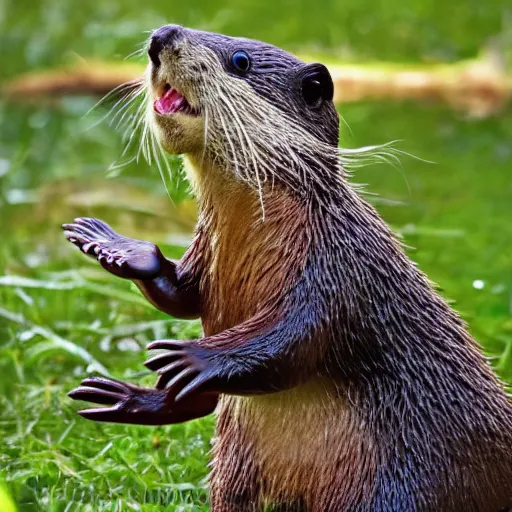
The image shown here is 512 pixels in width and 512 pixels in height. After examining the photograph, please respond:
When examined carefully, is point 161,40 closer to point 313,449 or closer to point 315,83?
point 315,83

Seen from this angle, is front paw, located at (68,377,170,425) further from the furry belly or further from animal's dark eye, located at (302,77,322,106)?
animal's dark eye, located at (302,77,322,106)

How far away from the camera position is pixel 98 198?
6629 millimetres

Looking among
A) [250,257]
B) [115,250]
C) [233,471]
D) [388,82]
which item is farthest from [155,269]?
[388,82]

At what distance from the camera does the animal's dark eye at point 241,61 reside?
2762 mm

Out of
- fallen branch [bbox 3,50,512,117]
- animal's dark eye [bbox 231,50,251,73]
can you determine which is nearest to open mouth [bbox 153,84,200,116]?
animal's dark eye [bbox 231,50,251,73]

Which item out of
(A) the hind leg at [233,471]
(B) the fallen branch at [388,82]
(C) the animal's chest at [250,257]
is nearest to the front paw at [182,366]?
(C) the animal's chest at [250,257]

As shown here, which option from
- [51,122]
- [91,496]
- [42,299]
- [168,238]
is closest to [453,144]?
[51,122]

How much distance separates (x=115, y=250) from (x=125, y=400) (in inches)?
15.0

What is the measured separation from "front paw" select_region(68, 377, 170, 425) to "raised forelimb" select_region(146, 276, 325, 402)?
11.1 inches

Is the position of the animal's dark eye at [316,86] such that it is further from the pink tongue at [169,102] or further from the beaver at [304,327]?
the pink tongue at [169,102]

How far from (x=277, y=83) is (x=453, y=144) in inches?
252

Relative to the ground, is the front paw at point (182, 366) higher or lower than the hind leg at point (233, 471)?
higher

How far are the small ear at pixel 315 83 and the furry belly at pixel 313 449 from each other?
0.70m

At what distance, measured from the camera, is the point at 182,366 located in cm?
253
